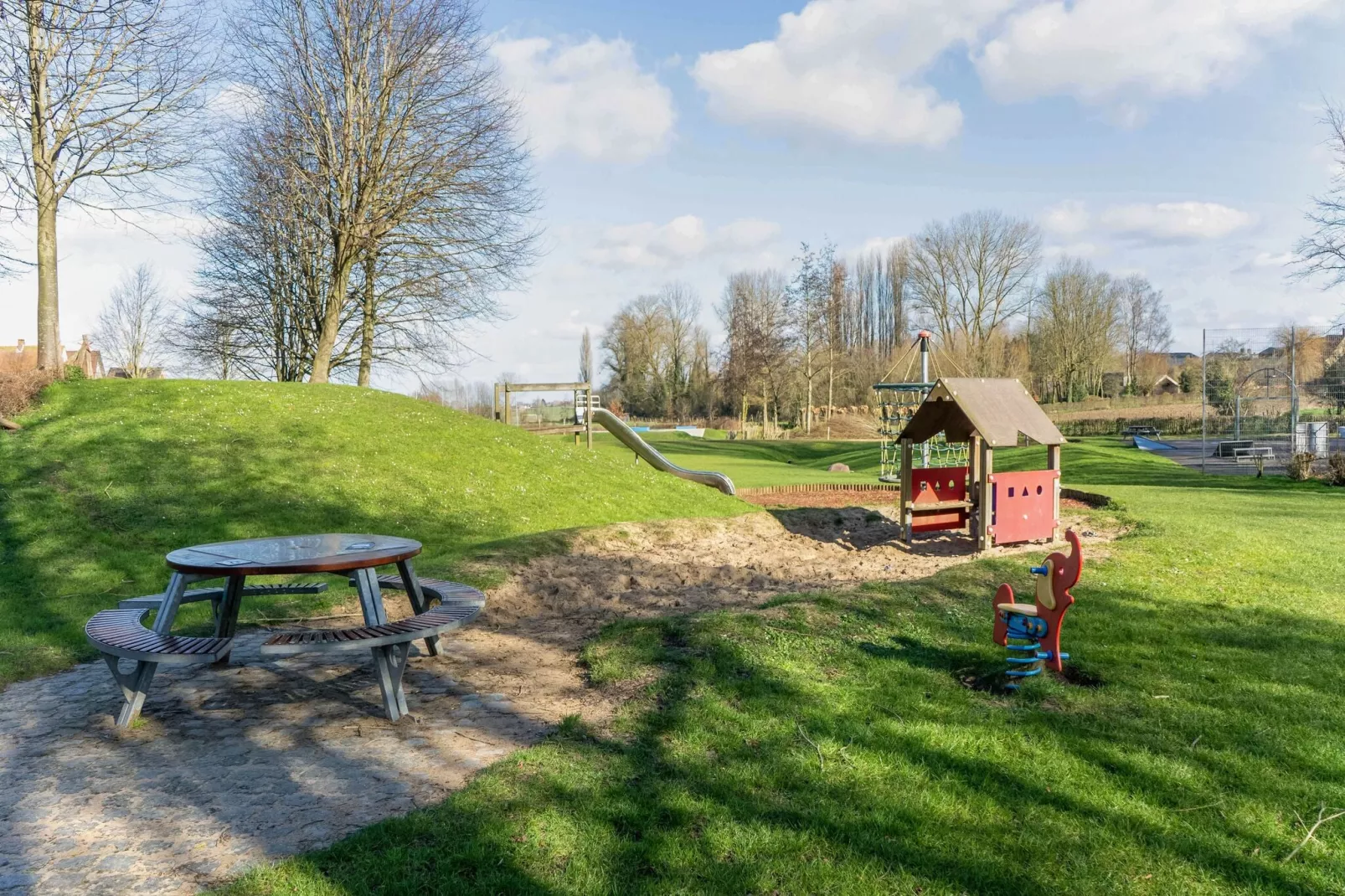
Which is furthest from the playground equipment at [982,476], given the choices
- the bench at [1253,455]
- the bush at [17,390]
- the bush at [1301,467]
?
the bench at [1253,455]

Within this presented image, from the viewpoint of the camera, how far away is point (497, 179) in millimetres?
26938

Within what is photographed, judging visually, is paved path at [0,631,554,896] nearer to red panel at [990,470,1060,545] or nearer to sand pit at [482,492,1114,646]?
sand pit at [482,492,1114,646]

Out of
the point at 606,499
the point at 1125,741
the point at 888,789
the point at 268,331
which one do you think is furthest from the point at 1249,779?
the point at 268,331

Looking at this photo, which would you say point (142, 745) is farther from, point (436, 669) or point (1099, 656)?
point (1099, 656)

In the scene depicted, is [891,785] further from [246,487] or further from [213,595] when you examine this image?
[246,487]

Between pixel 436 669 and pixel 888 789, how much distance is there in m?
3.84

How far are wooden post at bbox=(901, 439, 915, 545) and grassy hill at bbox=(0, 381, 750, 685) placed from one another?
379cm

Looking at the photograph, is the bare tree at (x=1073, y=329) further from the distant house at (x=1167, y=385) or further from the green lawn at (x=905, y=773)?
the green lawn at (x=905, y=773)

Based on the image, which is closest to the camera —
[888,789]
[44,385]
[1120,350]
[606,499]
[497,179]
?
[888,789]

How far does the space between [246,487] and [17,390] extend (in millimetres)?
6427

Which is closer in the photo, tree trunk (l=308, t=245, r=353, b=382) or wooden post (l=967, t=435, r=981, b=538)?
wooden post (l=967, t=435, r=981, b=538)

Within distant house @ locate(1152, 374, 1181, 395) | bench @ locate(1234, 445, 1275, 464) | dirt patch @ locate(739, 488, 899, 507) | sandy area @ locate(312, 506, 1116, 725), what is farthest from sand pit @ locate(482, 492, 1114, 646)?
distant house @ locate(1152, 374, 1181, 395)

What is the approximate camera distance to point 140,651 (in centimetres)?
523

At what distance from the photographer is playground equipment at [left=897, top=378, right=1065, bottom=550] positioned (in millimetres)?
12258
